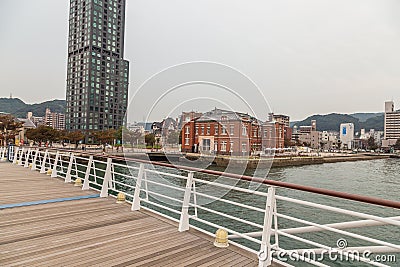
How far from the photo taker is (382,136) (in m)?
123

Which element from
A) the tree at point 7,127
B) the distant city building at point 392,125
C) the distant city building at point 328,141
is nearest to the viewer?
the tree at point 7,127

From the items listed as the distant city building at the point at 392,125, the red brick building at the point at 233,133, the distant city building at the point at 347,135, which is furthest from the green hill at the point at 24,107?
the distant city building at the point at 392,125

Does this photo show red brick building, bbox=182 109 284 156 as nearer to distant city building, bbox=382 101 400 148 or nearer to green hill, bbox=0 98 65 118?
green hill, bbox=0 98 65 118

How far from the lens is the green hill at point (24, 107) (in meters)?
79.8

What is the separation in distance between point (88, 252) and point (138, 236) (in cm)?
60

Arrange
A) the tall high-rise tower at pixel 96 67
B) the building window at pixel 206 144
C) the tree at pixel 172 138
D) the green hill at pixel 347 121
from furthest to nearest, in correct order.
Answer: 1. the green hill at pixel 347 121
2. the tall high-rise tower at pixel 96 67
3. the building window at pixel 206 144
4. the tree at pixel 172 138

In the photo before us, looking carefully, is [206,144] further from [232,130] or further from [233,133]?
[233,133]

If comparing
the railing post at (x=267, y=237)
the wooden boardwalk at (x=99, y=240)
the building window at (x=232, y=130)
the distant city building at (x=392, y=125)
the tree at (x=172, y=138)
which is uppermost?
the distant city building at (x=392, y=125)

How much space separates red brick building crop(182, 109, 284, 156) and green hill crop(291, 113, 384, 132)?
123008 millimetres

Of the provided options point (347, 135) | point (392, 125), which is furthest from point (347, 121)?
point (347, 135)

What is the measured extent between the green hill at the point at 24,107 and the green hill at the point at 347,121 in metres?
106

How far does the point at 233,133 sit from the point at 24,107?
333 feet

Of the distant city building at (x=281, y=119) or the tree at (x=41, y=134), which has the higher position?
the distant city building at (x=281, y=119)

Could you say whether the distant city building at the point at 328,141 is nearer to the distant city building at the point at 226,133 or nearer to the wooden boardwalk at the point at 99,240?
the distant city building at the point at 226,133
